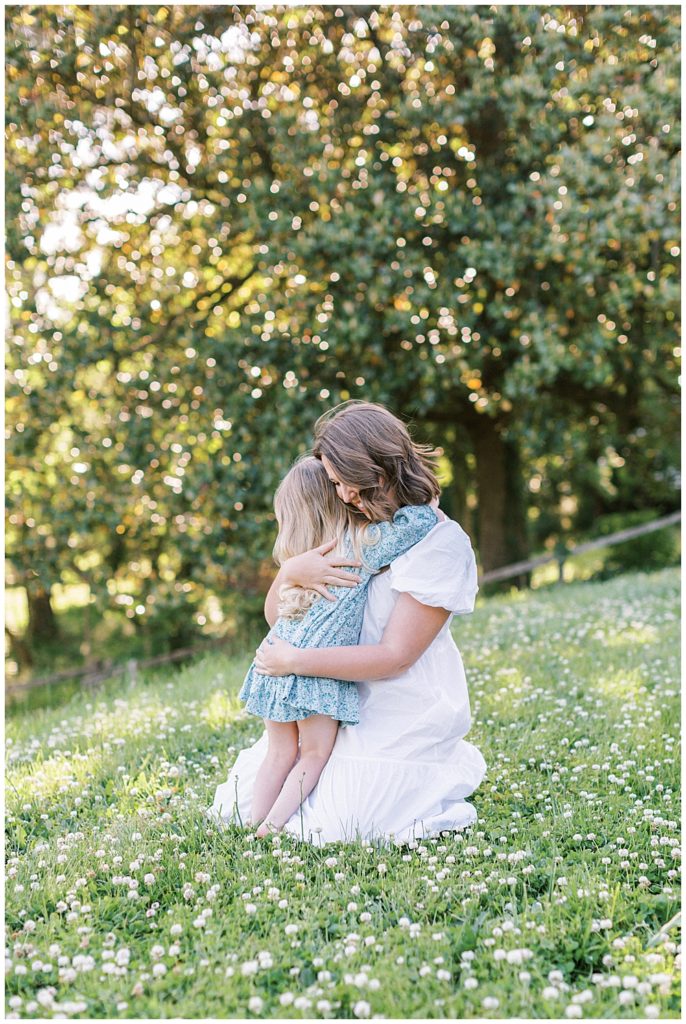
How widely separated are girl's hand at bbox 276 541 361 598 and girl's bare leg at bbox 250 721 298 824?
69cm

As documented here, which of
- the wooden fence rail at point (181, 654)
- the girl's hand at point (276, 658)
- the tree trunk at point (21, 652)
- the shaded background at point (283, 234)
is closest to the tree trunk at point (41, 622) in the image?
the tree trunk at point (21, 652)

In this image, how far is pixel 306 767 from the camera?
405 centimetres

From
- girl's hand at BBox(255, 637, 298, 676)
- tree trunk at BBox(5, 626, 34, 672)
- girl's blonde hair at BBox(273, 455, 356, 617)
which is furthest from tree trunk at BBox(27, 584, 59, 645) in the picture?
girl's hand at BBox(255, 637, 298, 676)

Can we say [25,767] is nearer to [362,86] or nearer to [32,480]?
[32,480]

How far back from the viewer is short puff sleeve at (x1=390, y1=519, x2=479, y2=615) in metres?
3.88

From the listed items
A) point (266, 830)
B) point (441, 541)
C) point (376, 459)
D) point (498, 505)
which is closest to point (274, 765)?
point (266, 830)

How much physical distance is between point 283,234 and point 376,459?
7.29 m

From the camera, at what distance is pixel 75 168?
10.7m

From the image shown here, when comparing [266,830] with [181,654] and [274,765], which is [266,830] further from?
[181,654]

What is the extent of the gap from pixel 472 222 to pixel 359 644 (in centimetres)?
775

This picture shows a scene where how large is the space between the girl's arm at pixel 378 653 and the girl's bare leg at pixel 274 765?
34 cm

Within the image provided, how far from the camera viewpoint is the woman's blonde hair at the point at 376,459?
158 inches

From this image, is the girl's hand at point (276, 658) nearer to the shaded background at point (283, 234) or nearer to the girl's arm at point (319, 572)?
the girl's arm at point (319, 572)

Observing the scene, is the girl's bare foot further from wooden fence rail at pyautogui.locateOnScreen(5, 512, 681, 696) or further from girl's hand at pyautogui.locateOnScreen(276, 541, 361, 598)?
wooden fence rail at pyautogui.locateOnScreen(5, 512, 681, 696)
